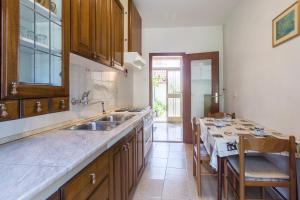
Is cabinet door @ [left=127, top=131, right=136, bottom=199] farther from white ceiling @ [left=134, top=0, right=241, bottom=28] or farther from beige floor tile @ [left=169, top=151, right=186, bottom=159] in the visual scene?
white ceiling @ [left=134, top=0, right=241, bottom=28]

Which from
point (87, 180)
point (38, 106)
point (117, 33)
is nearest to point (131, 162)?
point (87, 180)

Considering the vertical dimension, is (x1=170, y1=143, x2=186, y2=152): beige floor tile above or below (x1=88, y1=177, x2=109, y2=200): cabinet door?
below

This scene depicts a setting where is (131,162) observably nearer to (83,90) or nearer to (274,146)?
(83,90)

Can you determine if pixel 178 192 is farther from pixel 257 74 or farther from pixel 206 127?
pixel 257 74

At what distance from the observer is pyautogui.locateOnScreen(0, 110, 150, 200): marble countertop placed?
2.21 ft

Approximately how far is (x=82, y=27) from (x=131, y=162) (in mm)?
1390

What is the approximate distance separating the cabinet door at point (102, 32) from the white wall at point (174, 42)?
2.62m

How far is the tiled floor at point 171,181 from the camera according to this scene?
2443 millimetres

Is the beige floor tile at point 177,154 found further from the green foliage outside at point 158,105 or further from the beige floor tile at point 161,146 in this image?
the green foliage outside at point 158,105

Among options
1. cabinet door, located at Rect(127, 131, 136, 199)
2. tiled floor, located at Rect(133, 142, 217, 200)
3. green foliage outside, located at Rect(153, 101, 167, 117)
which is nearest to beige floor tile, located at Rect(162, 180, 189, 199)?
tiled floor, located at Rect(133, 142, 217, 200)

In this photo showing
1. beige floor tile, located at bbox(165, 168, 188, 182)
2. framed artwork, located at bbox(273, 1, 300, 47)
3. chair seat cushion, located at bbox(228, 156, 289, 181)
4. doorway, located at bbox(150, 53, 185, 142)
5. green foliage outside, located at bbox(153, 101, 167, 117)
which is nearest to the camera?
chair seat cushion, located at bbox(228, 156, 289, 181)

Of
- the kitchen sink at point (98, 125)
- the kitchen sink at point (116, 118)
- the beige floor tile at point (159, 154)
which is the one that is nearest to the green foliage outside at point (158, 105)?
the beige floor tile at point (159, 154)

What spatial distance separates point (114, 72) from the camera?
11.1 ft

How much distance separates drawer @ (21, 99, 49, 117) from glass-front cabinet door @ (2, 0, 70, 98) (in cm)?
3
